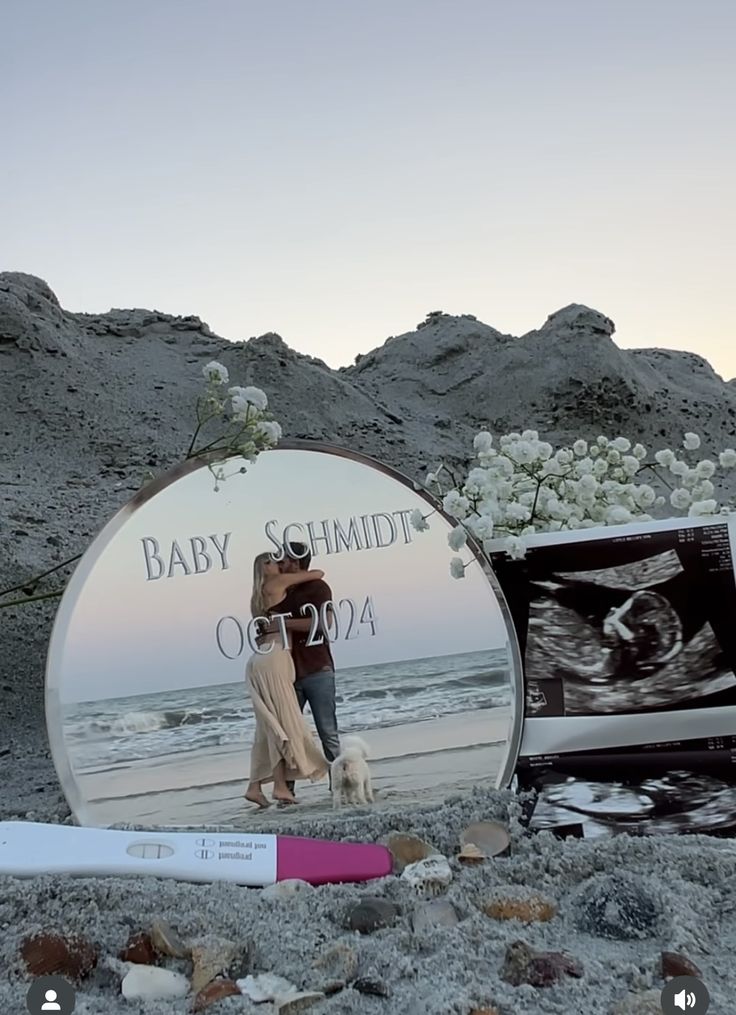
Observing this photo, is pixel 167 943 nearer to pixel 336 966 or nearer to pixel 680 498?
pixel 336 966

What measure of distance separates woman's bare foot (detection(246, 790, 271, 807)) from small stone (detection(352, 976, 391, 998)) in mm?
381

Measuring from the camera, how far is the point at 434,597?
1.09 metres

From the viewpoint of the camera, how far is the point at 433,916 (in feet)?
2.39

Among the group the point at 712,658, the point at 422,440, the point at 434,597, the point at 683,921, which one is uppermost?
the point at 422,440

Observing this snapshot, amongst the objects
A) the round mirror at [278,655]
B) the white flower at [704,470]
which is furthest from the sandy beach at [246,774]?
the white flower at [704,470]

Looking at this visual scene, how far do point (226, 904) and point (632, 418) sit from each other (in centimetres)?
261

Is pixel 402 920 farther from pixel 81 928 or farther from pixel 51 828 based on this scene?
pixel 51 828

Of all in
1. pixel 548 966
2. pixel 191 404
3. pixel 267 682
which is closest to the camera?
pixel 548 966

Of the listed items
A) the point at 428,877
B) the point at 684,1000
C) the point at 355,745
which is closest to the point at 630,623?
the point at 355,745

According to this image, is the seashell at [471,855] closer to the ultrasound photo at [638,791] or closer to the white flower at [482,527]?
the ultrasound photo at [638,791]

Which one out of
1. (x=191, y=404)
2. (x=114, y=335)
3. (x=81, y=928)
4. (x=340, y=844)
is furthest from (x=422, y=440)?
(x=81, y=928)

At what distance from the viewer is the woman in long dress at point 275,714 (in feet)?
3.34

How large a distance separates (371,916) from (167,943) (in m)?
0.15

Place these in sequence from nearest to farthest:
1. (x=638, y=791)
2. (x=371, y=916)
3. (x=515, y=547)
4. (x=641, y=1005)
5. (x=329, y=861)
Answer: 1. (x=641, y=1005)
2. (x=371, y=916)
3. (x=329, y=861)
4. (x=638, y=791)
5. (x=515, y=547)
